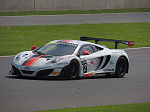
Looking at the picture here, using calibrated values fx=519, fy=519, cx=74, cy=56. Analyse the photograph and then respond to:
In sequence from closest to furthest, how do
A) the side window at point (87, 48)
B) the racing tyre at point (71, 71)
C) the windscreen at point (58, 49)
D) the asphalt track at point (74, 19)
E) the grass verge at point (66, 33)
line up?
the racing tyre at point (71, 71)
the windscreen at point (58, 49)
the side window at point (87, 48)
the grass verge at point (66, 33)
the asphalt track at point (74, 19)

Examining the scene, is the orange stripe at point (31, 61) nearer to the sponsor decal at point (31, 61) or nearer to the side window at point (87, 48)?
the sponsor decal at point (31, 61)

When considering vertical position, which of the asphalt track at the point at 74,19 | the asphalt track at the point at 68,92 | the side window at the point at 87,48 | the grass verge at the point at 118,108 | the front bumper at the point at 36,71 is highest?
the asphalt track at the point at 74,19

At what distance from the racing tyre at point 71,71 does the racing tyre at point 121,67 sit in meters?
1.96

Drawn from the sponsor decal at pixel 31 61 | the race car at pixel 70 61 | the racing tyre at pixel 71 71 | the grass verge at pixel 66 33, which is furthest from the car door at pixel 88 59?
the grass verge at pixel 66 33

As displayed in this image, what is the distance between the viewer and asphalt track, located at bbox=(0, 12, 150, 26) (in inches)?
1252

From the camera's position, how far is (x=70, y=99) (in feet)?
39.0

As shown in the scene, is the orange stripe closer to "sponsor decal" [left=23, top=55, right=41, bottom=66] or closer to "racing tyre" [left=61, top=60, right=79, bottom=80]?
"sponsor decal" [left=23, top=55, right=41, bottom=66]

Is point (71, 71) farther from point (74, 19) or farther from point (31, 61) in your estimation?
point (74, 19)

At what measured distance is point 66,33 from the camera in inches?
1134

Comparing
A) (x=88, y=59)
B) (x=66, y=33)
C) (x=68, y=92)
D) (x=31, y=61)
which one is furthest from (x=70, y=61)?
(x=66, y=33)

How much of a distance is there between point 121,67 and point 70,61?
257 cm

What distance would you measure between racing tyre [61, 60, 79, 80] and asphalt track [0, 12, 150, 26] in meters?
15.8

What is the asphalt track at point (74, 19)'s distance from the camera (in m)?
31.8

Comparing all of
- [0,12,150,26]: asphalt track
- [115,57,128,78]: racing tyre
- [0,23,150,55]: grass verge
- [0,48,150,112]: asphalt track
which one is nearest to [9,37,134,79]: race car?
[115,57,128,78]: racing tyre
